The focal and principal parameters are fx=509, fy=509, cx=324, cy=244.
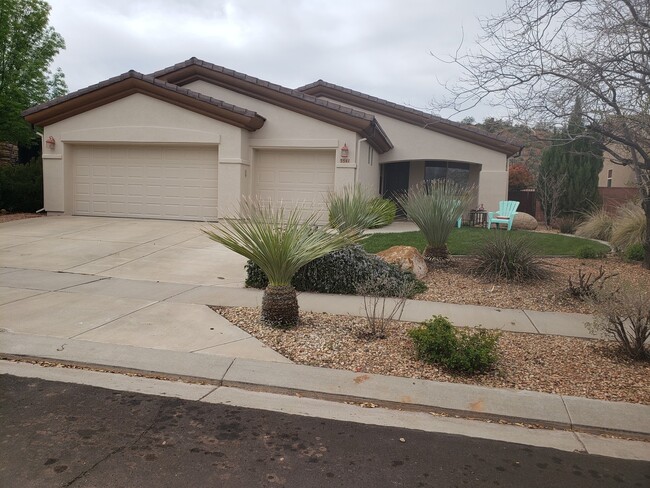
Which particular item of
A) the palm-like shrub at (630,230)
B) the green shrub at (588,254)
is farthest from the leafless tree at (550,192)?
the green shrub at (588,254)

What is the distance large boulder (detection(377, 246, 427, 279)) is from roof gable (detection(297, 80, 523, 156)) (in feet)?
33.9

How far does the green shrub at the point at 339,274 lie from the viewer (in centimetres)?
882

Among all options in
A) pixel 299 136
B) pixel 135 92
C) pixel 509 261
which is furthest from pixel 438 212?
pixel 135 92

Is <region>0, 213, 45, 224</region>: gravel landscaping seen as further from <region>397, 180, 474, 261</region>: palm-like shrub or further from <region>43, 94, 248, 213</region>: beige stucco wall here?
<region>397, 180, 474, 261</region>: palm-like shrub

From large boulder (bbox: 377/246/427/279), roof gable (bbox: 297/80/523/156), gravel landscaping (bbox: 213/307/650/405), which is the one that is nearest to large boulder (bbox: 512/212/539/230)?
roof gable (bbox: 297/80/523/156)

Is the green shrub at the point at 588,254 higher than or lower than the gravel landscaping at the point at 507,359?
higher

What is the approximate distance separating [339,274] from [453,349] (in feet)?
11.8

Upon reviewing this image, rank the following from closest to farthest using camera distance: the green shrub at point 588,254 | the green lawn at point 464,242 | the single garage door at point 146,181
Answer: the green shrub at point 588,254
the green lawn at point 464,242
the single garage door at point 146,181

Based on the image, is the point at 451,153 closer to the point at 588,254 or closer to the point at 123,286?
the point at 588,254

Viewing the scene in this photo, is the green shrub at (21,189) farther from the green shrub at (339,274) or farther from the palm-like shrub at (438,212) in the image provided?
the palm-like shrub at (438,212)

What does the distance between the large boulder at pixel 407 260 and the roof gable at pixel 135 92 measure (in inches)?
295

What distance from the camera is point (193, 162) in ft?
52.6

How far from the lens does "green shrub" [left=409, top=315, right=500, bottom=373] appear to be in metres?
5.38

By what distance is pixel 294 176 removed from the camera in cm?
1642
